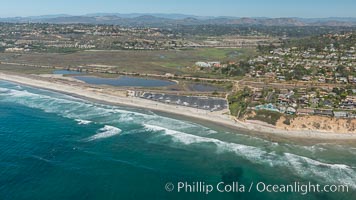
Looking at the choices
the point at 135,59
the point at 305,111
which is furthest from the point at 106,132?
the point at 135,59

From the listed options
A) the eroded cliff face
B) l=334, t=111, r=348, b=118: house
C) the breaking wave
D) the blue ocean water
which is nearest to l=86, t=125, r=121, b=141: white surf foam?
the blue ocean water

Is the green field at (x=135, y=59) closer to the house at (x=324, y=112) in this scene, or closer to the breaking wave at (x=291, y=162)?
the house at (x=324, y=112)

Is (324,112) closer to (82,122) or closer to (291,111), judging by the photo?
(291,111)

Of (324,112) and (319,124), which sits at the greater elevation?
(324,112)

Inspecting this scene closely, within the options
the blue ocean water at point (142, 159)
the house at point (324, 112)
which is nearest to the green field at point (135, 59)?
the house at point (324, 112)

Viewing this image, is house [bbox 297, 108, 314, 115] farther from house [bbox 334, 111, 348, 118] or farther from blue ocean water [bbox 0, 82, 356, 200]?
blue ocean water [bbox 0, 82, 356, 200]

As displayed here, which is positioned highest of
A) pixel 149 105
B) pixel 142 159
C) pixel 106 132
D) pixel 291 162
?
pixel 149 105
